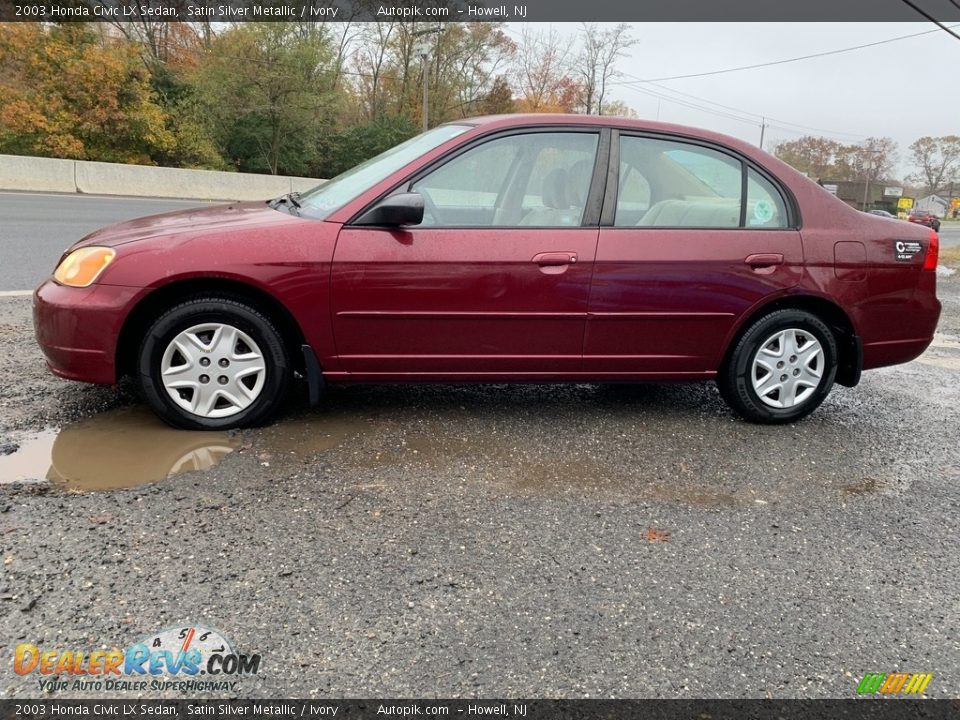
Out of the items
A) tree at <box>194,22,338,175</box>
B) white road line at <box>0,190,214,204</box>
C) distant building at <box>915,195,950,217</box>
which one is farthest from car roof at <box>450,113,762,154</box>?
distant building at <box>915,195,950,217</box>

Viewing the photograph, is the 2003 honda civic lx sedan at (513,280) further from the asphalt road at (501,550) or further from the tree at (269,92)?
the tree at (269,92)

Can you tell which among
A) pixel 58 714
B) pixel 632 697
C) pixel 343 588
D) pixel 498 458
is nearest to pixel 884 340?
pixel 498 458

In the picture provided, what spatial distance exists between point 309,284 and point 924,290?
3460mm

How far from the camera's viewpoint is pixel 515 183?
380 cm

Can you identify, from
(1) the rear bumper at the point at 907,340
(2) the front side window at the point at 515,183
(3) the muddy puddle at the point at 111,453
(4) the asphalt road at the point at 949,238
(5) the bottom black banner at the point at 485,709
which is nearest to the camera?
(5) the bottom black banner at the point at 485,709

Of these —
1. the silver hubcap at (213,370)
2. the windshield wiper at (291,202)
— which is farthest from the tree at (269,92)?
the silver hubcap at (213,370)

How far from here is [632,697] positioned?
76.0 inches

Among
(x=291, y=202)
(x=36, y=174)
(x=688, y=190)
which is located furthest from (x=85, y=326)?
(x=36, y=174)

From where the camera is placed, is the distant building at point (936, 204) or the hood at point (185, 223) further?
the distant building at point (936, 204)

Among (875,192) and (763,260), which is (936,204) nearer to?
(875,192)

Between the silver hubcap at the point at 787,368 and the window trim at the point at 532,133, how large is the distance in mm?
1245

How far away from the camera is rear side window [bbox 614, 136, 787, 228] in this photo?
12.6ft

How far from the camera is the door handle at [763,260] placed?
386 centimetres

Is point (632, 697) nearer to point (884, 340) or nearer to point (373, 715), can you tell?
point (373, 715)
